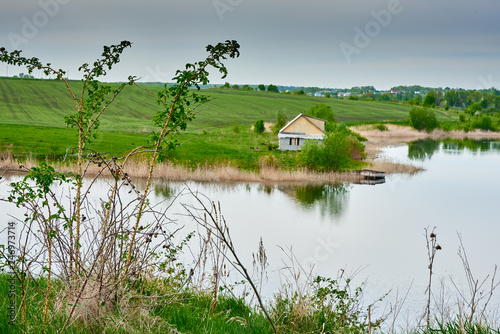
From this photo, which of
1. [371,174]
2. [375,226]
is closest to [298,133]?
[371,174]

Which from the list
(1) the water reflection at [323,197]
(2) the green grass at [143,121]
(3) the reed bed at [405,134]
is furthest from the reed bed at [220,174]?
(3) the reed bed at [405,134]

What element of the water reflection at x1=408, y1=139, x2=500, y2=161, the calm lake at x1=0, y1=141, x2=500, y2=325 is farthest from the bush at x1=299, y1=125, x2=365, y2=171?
the water reflection at x1=408, y1=139, x2=500, y2=161

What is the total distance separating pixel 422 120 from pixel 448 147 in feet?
54.9

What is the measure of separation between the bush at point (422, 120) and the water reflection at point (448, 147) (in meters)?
7.19

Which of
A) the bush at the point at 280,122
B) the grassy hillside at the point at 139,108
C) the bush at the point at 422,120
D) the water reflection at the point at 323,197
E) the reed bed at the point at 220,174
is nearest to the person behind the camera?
the water reflection at the point at 323,197

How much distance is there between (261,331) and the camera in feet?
15.7

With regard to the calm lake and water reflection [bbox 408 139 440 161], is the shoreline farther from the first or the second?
water reflection [bbox 408 139 440 161]

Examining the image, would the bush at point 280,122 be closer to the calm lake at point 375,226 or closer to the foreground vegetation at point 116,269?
the calm lake at point 375,226

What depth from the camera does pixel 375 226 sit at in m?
20.9

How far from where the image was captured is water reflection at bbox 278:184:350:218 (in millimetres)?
22969

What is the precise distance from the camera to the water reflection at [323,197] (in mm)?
22969

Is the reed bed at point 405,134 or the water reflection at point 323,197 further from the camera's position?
the reed bed at point 405,134

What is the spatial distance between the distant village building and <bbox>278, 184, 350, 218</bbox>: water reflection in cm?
1071
